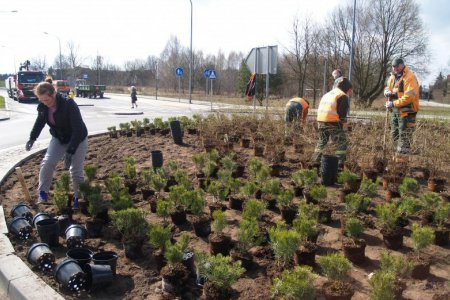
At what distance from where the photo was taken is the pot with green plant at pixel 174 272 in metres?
3.12

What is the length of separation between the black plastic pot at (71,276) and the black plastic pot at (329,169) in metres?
3.81

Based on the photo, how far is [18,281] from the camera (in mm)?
3338

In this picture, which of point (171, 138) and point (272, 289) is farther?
point (171, 138)

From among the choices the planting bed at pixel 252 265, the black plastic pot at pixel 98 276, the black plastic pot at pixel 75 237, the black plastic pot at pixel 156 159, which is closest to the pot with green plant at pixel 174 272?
the planting bed at pixel 252 265

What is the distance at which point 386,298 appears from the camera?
2.58m

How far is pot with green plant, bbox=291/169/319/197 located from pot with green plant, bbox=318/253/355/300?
2.21m

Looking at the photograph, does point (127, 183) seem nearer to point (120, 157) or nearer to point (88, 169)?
point (88, 169)

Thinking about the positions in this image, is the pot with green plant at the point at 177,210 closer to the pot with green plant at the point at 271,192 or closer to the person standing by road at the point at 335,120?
the pot with green plant at the point at 271,192

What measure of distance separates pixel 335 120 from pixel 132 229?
14.1ft

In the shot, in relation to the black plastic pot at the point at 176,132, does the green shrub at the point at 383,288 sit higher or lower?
lower

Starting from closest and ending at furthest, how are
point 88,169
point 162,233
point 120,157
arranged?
point 162,233
point 88,169
point 120,157

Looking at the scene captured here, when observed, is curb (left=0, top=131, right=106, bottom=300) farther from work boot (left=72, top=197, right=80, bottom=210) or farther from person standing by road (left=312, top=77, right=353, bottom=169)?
person standing by road (left=312, top=77, right=353, bottom=169)

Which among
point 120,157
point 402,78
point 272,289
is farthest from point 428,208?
point 120,157

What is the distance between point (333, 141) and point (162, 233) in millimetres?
4283
